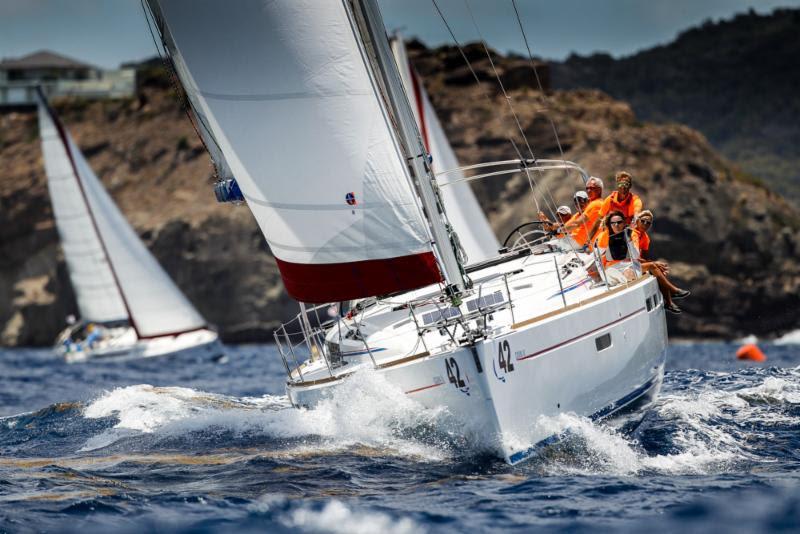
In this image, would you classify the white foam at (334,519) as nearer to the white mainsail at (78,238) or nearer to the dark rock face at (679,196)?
the white mainsail at (78,238)

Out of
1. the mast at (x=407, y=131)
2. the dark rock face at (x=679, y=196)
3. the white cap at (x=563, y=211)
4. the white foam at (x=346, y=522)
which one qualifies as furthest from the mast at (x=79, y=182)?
the white foam at (x=346, y=522)

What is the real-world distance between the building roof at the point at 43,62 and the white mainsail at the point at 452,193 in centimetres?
6353

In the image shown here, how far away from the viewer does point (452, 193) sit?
62.2 ft

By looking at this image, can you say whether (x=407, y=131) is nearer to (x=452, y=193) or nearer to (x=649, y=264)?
(x=649, y=264)

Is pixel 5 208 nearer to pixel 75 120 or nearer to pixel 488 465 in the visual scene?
pixel 75 120

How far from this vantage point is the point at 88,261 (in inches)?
1278

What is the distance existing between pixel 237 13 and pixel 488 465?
430 cm

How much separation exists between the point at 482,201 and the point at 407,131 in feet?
128

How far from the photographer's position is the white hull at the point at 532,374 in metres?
7.44

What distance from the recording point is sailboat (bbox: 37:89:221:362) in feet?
97.7

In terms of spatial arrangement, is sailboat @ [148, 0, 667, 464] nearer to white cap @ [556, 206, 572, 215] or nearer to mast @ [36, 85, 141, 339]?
white cap @ [556, 206, 572, 215]

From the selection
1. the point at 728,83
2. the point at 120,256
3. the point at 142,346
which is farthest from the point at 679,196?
the point at 728,83

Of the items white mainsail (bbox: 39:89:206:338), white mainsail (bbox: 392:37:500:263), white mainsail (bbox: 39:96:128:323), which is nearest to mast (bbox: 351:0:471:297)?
white mainsail (bbox: 392:37:500:263)

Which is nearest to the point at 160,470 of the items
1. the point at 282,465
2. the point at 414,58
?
the point at 282,465
